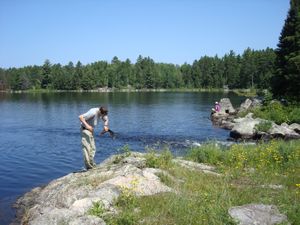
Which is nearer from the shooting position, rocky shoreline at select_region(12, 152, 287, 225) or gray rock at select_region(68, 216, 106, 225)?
gray rock at select_region(68, 216, 106, 225)

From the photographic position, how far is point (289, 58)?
44125 millimetres

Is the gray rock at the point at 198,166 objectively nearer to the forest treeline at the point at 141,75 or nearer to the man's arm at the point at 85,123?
the man's arm at the point at 85,123

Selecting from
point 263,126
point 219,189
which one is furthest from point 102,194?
point 263,126

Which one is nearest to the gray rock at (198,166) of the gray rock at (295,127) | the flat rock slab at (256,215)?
the flat rock slab at (256,215)

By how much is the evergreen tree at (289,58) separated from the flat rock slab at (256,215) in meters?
35.2

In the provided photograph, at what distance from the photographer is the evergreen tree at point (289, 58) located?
140 ft

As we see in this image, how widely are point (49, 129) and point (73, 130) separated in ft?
9.32

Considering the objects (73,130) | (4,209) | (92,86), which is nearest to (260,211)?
(4,209)

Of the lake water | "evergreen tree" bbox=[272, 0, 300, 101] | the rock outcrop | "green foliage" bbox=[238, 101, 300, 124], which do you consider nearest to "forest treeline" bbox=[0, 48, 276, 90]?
"evergreen tree" bbox=[272, 0, 300, 101]

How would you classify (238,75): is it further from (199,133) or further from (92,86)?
(199,133)

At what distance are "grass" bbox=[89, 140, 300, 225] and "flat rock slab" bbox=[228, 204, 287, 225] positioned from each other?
17 centimetres

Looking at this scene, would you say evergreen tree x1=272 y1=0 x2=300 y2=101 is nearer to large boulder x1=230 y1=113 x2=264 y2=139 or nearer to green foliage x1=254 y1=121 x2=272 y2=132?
large boulder x1=230 y1=113 x2=264 y2=139

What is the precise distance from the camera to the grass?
8.83m

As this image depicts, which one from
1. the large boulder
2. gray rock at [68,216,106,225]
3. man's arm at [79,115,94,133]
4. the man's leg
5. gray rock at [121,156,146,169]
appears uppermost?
man's arm at [79,115,94,133]
